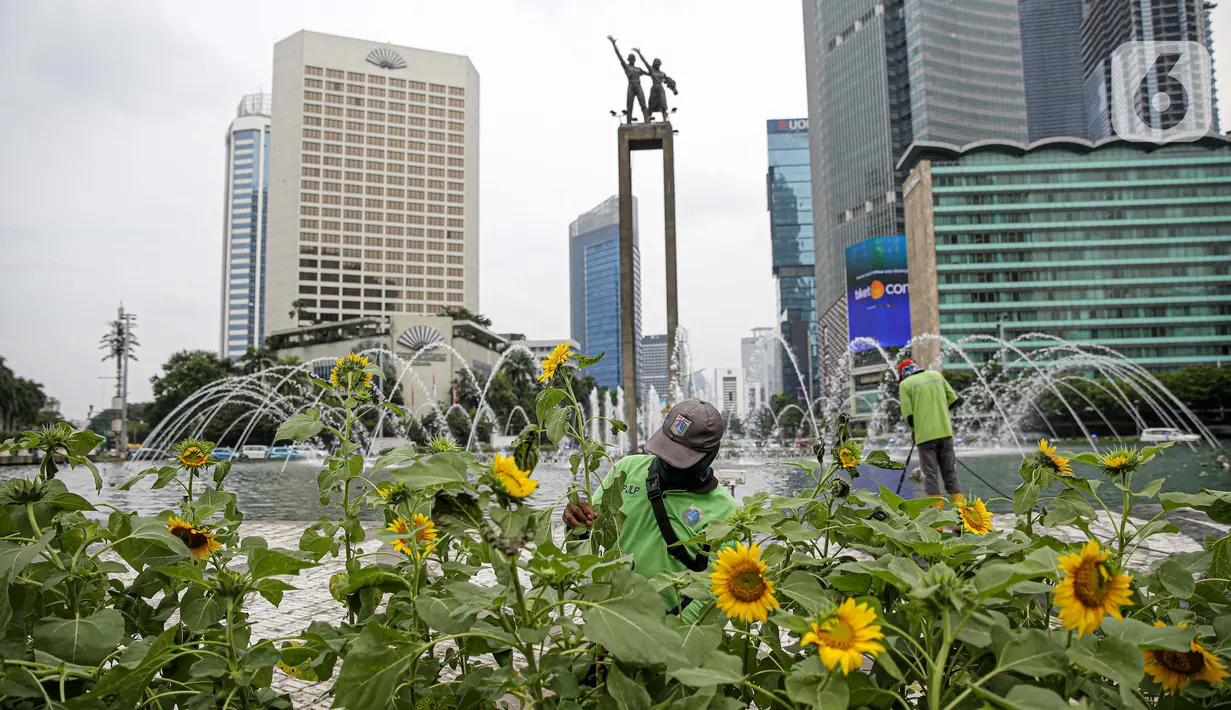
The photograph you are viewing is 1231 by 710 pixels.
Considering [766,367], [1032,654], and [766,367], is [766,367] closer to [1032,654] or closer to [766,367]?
[766,367]

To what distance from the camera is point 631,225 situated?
18688mm

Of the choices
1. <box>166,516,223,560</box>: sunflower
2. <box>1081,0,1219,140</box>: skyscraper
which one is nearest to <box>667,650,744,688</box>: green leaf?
<box>166,516,223,560</box>: sunflower

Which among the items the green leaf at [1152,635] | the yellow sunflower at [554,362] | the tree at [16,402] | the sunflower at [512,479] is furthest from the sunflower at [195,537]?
the tree at [16,402]

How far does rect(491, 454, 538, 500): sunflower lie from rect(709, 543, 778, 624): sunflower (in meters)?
0.34

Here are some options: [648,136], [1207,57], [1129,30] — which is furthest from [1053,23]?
[648,136]

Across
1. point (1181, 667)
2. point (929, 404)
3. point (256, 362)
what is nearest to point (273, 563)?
point (1181, 667)

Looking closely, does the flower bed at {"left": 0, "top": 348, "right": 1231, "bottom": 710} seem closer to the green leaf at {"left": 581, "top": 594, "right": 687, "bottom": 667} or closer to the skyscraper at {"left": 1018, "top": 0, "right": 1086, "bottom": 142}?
the green leaf at {"left": 581, "top": 594, "right": 687, "bottom": 667}

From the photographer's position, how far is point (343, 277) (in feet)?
296

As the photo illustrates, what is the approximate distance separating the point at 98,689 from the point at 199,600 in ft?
0.96

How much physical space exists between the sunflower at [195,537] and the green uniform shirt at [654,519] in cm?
109

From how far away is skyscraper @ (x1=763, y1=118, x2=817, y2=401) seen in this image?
504 ft

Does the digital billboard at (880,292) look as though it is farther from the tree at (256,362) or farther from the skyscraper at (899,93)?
the tree at (256,362)

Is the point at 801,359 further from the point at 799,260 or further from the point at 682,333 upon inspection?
the point at 682,333

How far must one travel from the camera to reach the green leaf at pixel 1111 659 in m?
0.76
